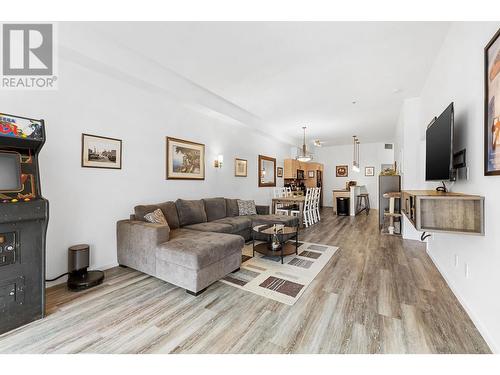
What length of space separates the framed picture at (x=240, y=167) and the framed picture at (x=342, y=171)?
18.9 feet

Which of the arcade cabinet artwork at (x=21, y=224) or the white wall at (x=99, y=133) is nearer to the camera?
the arcade cabinet artwork at (x=21, y=224)

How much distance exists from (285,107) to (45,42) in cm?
408

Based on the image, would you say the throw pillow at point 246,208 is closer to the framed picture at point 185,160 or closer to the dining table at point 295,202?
the framed picture at point 185,160

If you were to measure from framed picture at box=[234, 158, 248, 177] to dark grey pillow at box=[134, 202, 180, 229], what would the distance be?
225 centimetres

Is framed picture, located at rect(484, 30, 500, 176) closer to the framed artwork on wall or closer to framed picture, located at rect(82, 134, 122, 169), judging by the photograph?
framed picture, located at rect(82, 134, 122, 169)

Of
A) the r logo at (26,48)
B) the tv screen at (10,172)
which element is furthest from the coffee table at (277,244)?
the r logo at (26,48)

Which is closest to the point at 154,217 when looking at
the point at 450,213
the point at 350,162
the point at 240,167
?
the point at 240,167

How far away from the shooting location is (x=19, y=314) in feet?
6.09

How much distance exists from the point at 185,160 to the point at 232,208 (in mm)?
1485

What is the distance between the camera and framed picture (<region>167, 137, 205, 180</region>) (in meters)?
4.08

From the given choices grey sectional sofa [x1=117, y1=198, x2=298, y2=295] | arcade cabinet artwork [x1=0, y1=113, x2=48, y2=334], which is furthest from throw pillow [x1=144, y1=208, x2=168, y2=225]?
arcade cabinet artwork [x1=0, y1=113, x2=48, y2=334]

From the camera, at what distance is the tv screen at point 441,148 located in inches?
83.7

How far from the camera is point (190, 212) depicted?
13.2 feet
